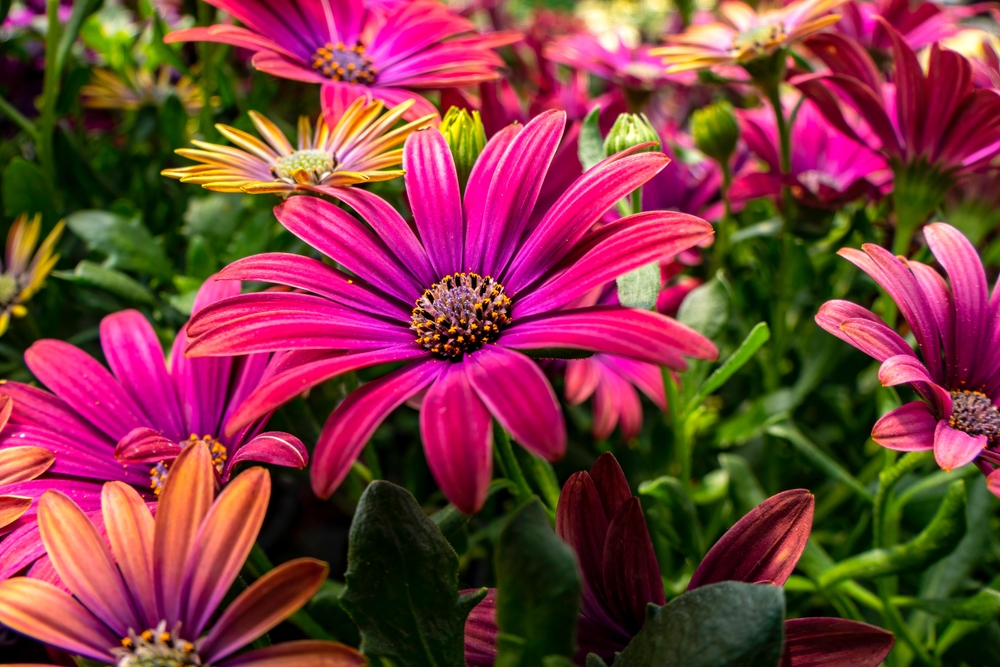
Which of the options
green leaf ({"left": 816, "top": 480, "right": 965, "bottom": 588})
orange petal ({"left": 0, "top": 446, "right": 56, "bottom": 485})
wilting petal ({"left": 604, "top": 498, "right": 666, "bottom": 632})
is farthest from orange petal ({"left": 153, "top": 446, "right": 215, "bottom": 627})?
green leaf ({"left": 816, "top": 480, "right": 965, "bottom": 588})

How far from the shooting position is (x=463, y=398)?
36 centimetres

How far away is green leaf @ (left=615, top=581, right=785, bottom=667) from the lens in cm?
33

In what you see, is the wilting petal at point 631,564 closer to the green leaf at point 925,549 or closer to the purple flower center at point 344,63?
the green leaf at point 925,549

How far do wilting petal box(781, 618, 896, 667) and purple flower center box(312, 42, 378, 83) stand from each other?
1.82ft

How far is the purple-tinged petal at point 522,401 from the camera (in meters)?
0.33

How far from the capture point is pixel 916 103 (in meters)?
0.61

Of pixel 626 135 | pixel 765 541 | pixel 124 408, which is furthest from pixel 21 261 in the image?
pixel 765 541

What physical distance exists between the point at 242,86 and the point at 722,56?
0.89 m

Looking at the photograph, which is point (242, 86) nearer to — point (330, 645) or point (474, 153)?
point (474, 153)

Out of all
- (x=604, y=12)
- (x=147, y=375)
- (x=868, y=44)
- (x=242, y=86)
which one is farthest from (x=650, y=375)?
(x=604, y=12)

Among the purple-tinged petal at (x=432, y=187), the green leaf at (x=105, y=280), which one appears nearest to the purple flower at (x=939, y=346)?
the purple-tinged petal at (x=432, y=187)

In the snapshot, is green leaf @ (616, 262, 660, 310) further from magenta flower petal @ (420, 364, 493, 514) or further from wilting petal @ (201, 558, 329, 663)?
wilting petal @ (201, 558, 329, 663)

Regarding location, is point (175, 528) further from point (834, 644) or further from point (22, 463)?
point (834, 644)

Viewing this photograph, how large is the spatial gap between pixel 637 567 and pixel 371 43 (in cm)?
56
